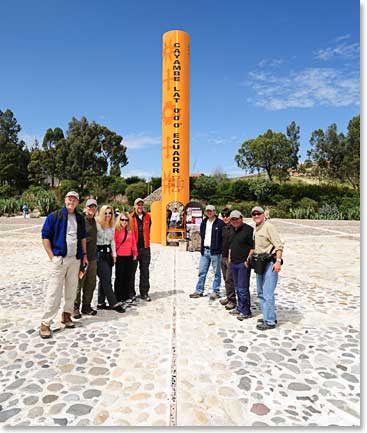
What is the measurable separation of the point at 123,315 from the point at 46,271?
392 centimetres

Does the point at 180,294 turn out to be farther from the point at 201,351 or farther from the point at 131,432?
the point at 131,432

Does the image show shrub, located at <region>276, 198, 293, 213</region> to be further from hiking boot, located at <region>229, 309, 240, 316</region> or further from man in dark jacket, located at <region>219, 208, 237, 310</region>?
hiking boot, located at <region>229, 309, 240, 316</region>

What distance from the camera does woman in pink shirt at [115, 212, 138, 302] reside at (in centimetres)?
525

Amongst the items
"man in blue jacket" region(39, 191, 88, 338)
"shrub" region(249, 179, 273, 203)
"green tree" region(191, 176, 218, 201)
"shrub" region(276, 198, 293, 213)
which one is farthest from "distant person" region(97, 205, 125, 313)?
"shrub" region(249, 179, 273, 203)

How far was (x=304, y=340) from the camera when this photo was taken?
411cm

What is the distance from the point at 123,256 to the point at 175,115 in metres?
8.36

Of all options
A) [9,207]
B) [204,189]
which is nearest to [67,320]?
[9,207]

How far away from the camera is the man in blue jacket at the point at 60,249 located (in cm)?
→ 411

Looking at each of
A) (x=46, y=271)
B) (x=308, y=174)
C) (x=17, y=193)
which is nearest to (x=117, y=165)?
(x=17, y=193)

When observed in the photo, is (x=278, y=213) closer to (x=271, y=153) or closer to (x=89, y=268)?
(x=271, y=153)

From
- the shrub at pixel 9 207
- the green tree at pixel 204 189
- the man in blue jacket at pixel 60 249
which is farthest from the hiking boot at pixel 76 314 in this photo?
the green tree at pixel 204 189

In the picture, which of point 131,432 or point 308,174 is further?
point 308,174

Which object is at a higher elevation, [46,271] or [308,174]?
[308,174]

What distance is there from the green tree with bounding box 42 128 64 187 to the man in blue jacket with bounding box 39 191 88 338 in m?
43.5
